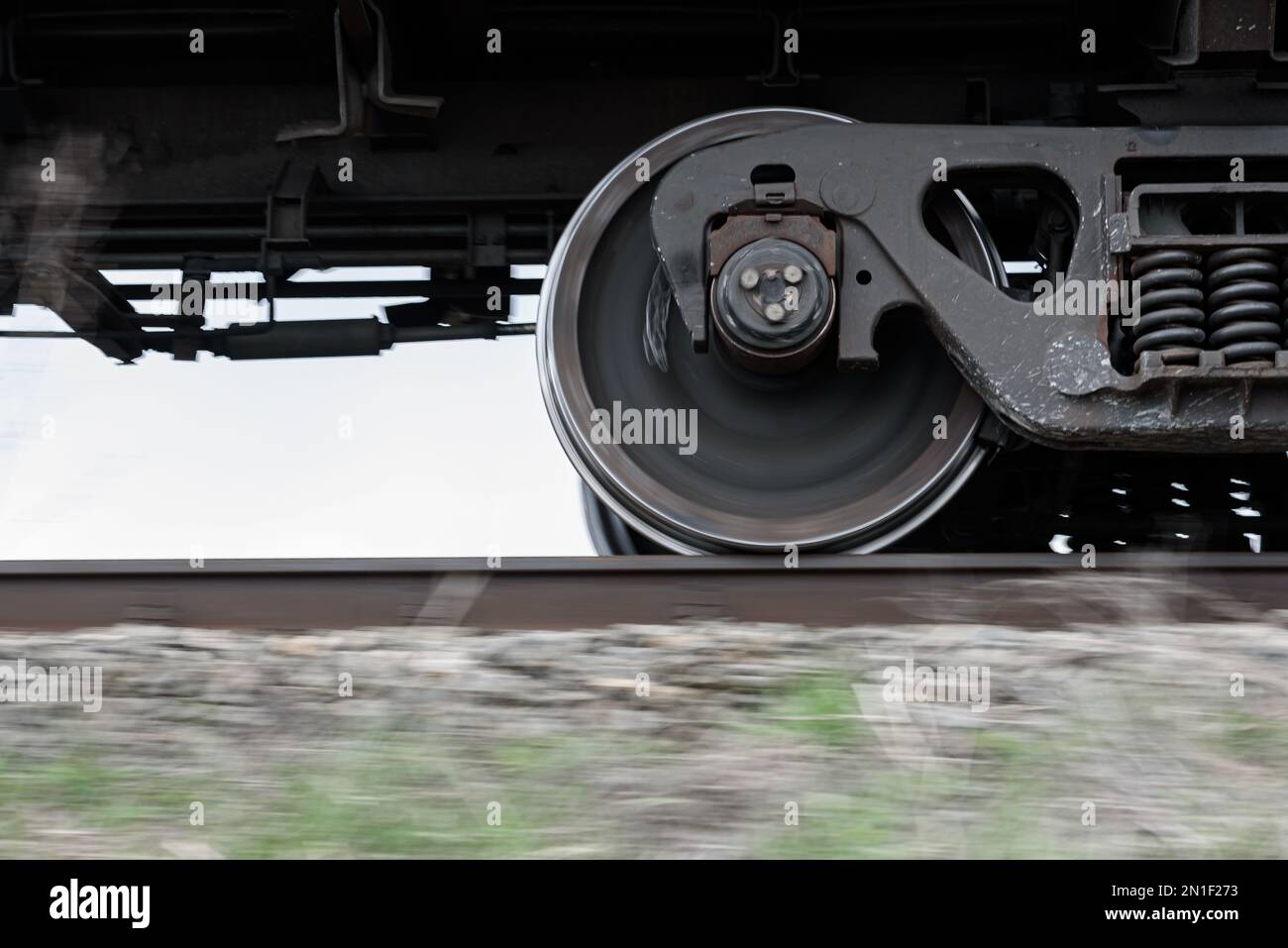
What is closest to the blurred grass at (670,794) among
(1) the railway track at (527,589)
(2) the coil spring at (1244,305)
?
(1) the railway track at (527,589)

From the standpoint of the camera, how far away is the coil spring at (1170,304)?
307cm

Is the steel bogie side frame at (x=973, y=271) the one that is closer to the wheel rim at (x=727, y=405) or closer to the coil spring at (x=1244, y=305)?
the coil spring at (x=1244, y=305)

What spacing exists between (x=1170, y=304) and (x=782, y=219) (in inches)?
37.9

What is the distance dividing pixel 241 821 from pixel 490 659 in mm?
→ 621

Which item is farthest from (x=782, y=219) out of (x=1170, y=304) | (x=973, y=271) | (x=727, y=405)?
(x=1170, y=304)

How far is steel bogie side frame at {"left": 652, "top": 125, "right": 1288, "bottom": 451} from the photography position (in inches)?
123

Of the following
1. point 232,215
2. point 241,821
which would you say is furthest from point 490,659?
point 232,215

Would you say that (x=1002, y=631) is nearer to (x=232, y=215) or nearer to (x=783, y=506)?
(x=783, y=506)

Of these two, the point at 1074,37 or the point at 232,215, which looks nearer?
the point at 1074,37

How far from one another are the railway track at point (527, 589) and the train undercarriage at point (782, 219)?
32 centimetres

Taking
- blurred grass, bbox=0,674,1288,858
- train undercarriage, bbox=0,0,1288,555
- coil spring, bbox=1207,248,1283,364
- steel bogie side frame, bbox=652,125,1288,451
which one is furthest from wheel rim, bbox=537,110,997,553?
blurred grass, bbox=0,674,1288,858

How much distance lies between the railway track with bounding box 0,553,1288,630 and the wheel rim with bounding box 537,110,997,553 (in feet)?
1.31

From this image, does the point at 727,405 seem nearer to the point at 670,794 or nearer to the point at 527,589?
the point at 527,589
